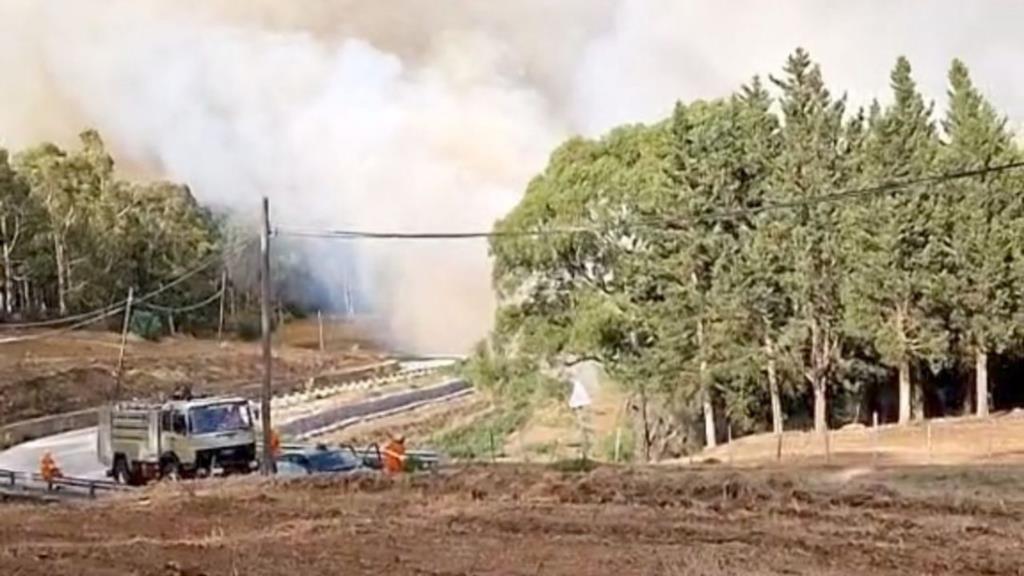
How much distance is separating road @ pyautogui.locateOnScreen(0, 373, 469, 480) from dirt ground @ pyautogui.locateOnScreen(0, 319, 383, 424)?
3.95 metres

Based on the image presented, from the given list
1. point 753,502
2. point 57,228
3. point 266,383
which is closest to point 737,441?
point 266,383

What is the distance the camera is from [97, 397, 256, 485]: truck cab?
33.8 m

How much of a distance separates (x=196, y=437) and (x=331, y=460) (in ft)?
11.5

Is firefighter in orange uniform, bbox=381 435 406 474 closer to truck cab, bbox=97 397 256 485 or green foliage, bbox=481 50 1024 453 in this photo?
truck cab, bbox=97 397 256 485

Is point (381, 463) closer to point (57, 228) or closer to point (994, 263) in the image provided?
point (994, 263)

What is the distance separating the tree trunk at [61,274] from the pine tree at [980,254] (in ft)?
146

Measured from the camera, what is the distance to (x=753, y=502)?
20.7m

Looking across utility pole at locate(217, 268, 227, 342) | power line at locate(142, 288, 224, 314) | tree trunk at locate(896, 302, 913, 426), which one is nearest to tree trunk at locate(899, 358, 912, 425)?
tree trunk at locate(896, 302, 913, 426)

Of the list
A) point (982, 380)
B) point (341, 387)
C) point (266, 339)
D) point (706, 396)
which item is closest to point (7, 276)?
point (341, 387)

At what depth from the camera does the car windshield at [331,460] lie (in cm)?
3459

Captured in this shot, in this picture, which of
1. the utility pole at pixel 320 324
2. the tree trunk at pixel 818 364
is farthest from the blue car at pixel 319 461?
the utility pole at pixel 320 324

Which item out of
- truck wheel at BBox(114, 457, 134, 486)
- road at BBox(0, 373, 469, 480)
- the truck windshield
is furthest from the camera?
road at BBox(0, 373, 469, 480)

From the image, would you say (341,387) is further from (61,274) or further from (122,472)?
(122,472)

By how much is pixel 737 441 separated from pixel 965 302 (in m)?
9.47
